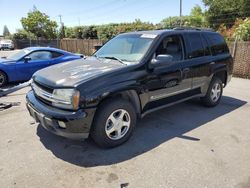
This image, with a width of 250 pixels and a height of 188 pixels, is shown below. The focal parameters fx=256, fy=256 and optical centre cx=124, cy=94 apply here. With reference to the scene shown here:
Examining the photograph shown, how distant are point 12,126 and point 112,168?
246 cm

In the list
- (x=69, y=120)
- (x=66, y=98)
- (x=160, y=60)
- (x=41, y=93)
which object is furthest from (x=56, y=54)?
(x=69, y=120)

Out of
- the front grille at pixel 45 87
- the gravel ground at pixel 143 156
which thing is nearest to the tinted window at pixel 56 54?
the gravel ground at pixel 143 156

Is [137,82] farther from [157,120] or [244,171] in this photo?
[244,171]

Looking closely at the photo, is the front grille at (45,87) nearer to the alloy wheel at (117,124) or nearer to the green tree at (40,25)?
the alloy wheel at (117,124)

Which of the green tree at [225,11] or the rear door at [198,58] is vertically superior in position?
the green tree at [225,11]

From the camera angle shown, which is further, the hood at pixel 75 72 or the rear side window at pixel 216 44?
the rear side window at pixel 216 44

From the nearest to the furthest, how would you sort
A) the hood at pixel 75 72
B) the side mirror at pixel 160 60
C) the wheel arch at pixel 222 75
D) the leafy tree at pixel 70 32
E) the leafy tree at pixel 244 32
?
1. the hood at pixel 75 72
2. the side mirror at pixel 160 60
3. the wheel arch at pixel 222 75
4. the leafy tree at pixel 244 32
5. the leafy tree at pixel 70 32

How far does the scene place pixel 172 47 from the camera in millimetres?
4852

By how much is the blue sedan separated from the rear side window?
538 centimetres

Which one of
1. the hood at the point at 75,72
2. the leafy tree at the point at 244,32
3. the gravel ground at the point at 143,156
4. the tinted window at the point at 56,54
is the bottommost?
the gravel ground at the point at 143,156

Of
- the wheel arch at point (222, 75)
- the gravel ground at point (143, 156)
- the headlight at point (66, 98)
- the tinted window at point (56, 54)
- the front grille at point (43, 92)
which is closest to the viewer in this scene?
the gravel ground at point (143, 156)

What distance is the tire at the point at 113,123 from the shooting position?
3645 millimetres

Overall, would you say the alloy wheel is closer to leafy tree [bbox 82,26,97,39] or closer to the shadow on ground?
the shadow on ground

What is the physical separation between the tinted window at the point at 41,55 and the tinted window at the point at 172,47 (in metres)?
5.52
